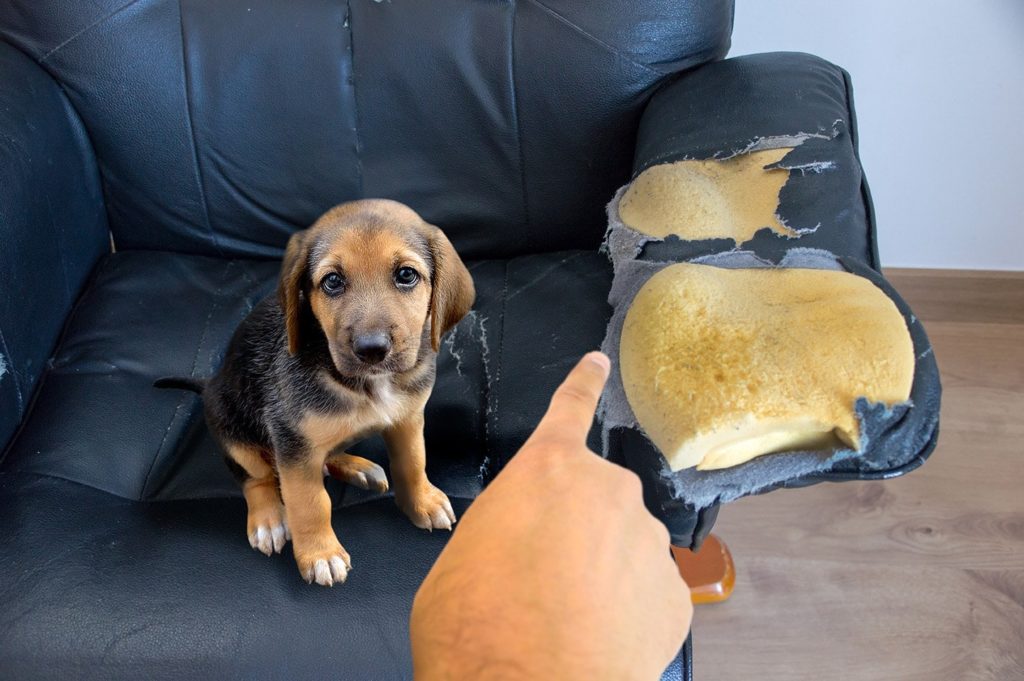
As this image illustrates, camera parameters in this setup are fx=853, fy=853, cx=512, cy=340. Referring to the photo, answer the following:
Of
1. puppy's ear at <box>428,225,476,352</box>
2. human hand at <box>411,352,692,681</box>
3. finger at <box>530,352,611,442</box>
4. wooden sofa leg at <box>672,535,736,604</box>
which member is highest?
finger at <box>530,352,611,442</box>

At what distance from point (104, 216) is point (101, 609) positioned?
3.69ft

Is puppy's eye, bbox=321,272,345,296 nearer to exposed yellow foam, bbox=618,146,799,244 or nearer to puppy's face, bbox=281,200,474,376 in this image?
puppy's face, bbox=281,200,474,376

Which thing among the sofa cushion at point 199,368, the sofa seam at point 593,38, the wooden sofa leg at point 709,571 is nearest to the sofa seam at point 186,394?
the sofa cushion at point 199,368

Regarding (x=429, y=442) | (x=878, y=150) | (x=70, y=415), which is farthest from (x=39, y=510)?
(x=878, y=150)

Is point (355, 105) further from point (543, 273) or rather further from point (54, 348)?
point (54, 348)

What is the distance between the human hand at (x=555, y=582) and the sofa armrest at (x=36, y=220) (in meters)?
1.26

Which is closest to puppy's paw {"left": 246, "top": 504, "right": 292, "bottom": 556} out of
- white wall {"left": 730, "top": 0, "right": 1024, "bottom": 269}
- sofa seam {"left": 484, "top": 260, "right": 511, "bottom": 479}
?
sofa seam {"left": 484, "top": 260, "right": 511, "bottom": 479}

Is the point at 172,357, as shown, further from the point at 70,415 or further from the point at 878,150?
the point at 878,150

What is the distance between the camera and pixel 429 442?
1.59 m

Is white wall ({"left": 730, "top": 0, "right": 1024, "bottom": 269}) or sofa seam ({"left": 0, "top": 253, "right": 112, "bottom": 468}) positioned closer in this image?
sofa seam ({"left": 0, "top": 253, "right": 112, "bottom": 468})

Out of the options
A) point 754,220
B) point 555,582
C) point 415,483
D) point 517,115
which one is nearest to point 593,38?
point 517,115

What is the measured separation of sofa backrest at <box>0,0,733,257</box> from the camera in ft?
6.15

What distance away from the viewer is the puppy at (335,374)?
1.28m

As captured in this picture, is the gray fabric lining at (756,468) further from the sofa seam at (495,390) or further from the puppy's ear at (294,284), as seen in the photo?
the puppy's ear at (294,284)
